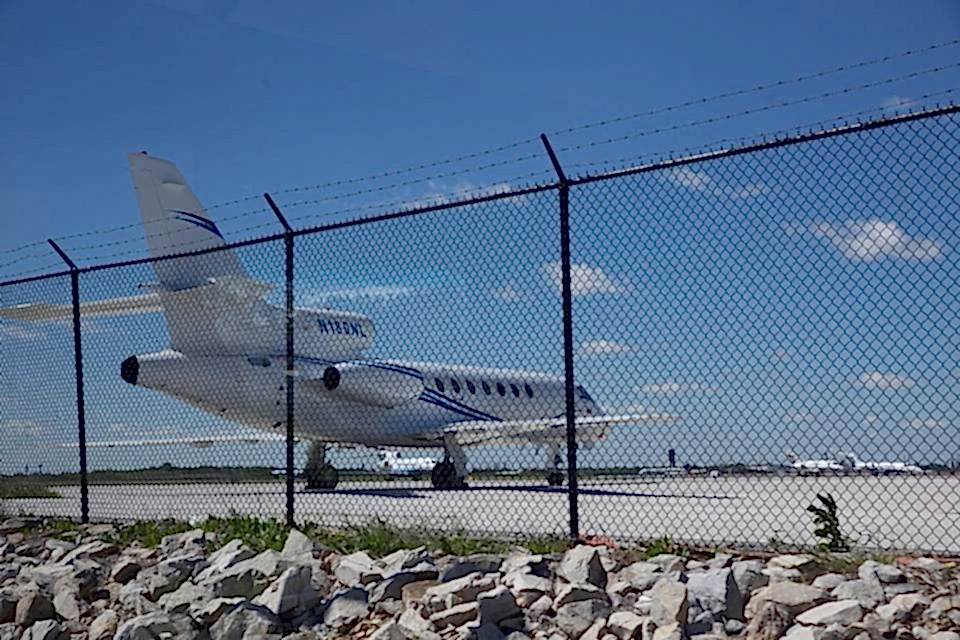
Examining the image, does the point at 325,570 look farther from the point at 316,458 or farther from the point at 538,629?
the point at 316,458

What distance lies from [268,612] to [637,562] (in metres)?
2.17

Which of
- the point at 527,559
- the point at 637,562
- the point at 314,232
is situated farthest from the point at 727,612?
the point at 314,232

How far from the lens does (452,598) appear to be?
545cm

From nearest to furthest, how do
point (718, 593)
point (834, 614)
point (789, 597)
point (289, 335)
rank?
point (834, 614), point (789, 597), point (718, 593), point (289, 335)

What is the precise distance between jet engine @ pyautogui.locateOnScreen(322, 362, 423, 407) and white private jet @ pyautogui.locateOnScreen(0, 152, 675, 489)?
0.09ft

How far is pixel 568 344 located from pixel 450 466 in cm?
1699

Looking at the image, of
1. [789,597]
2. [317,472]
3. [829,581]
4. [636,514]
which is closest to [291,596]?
[789,597]

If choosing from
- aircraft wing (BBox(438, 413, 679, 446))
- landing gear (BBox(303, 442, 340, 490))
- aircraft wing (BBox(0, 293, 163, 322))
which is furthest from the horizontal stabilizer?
aircraft wing (BBox(438, 413, 679, 446))

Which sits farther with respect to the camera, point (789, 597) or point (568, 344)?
point (568, 344)

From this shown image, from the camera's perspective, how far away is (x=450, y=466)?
23.2 meters

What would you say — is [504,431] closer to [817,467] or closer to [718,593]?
[817,467]

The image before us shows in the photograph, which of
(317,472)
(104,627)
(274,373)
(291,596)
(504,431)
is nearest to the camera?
(291,596)

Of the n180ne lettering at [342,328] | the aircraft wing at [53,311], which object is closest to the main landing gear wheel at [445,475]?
the n180ne lettering at [342,328]

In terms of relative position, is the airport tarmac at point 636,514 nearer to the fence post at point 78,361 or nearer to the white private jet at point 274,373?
the fence post at point 78,361
